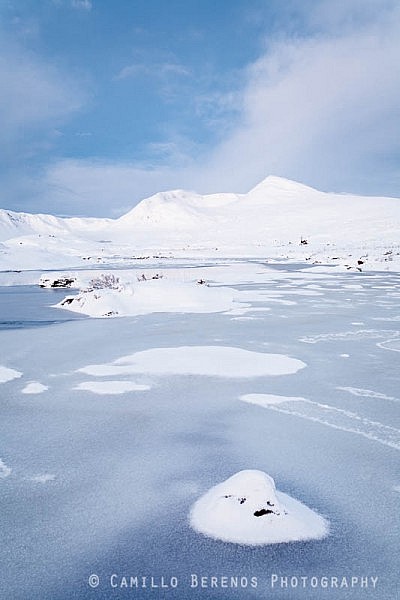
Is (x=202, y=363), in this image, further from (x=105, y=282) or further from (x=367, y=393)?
(x=105, y=282)

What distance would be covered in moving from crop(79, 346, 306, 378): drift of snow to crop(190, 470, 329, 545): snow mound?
10.9ft

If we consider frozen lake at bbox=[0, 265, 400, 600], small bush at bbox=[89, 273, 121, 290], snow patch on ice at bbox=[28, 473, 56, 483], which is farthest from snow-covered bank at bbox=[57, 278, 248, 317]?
snow patch on ice at bbox=[28, 473, 56, 483]

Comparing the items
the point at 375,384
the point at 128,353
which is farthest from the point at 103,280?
the point at 375,384

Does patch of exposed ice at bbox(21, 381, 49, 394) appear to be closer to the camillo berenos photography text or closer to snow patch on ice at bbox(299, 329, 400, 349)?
the camillo berenos photography text

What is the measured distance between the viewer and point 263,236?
10019cm

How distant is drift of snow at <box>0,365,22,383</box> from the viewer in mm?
6227

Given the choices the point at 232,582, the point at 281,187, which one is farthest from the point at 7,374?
the point at 281,187

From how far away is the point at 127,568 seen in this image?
8.37 ft

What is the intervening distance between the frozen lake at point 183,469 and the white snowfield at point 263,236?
101 ft

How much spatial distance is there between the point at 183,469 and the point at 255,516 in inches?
35.4

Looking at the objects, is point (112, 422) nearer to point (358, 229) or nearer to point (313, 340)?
point (313, 340)

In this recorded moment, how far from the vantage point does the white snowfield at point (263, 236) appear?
47.8 m

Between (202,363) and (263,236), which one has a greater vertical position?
(263,236)

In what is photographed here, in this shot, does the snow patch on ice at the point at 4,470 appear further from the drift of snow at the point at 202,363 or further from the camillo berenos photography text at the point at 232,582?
the drift of snow at the point at 202,363
